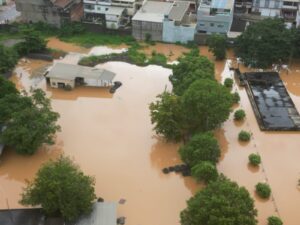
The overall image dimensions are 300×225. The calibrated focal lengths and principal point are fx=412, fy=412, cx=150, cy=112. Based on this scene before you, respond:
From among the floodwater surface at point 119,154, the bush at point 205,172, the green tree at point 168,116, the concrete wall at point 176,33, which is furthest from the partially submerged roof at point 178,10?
the bush at point 205,172

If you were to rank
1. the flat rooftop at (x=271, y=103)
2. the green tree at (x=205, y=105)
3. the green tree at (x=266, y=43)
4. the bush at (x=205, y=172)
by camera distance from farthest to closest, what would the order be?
the green tree at (x=266, y=43) → the flat rooftop at (x=271, y=103) → the green tree at (x=205, y=105) → the bush at (x=205, y=172)

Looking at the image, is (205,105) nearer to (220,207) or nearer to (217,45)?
(220,207)

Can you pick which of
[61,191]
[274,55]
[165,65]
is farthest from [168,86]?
[61,191]

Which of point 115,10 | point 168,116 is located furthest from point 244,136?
point 115,10

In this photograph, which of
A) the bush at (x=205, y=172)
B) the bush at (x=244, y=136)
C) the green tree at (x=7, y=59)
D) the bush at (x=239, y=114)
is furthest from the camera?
the green tree at (x=7, y=59)

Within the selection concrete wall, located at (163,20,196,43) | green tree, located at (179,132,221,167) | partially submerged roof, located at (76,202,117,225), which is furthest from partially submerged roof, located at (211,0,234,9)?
partially submerged roof, located at (76,202,117,225)

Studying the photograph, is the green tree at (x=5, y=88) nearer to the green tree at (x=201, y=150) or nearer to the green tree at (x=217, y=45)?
the green tree at (x=201, y=150)

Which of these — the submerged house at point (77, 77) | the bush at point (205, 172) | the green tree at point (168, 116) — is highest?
the submerged house at point (77, 77)
